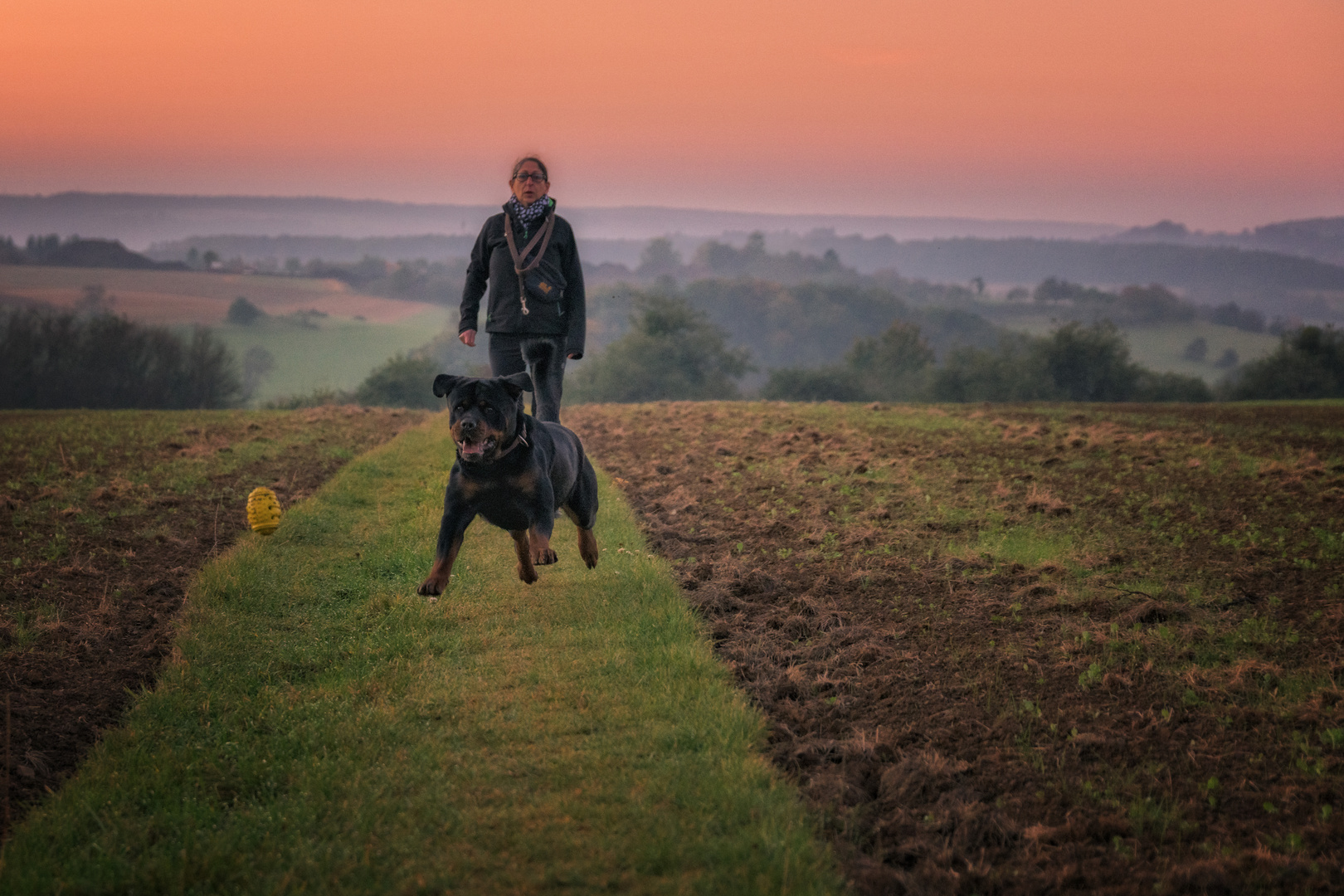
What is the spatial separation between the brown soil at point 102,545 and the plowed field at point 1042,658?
4.06 m

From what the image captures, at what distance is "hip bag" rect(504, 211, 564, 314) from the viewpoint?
8.85 metres

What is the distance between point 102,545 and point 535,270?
5543mm

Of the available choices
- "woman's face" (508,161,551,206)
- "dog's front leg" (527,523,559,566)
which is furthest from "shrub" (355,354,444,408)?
"dog's front leg" (527,523,559,566)

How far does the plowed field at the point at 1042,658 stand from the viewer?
13.5 ft

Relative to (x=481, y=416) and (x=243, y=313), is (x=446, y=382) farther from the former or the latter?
(x=243, y=313)

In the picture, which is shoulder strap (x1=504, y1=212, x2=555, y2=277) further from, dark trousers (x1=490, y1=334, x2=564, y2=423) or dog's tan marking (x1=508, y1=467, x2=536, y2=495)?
dog's tan marking (x1=508, y1=467, x2=536, y2=495)

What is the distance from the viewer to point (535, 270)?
891 cm

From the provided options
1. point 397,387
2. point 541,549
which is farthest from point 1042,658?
point 397,387

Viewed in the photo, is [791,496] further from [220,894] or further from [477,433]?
[220,894]

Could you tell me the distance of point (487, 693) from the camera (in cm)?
568

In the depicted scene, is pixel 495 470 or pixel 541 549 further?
pixel 541 549

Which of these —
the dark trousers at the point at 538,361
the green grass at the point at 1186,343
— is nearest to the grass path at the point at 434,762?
the dark trousers at the point at 538,361

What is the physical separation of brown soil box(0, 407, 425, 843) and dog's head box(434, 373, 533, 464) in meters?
2.66

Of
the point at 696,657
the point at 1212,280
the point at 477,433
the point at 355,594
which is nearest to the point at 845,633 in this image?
the point at 696,657
